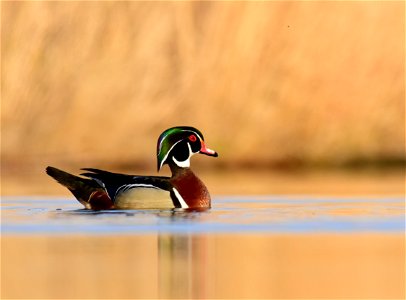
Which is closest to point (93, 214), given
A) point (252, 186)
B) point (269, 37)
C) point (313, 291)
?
A: point (313, 291)

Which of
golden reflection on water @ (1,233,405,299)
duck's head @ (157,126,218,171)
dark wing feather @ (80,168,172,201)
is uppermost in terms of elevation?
duck's head @ (157,126,218,171)

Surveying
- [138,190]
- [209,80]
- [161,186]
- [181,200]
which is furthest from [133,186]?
[209,80]

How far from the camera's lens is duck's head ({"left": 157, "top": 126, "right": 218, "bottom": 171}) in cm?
2264

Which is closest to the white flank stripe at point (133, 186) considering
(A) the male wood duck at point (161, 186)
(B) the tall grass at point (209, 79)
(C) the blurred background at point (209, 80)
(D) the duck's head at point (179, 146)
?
(A) the male wood duck at point (161, 186)

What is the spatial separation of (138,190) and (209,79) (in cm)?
4460

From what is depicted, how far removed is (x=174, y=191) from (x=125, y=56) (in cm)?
4609

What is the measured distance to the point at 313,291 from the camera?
13.4 meters

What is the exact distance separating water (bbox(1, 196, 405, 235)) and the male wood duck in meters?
0.17

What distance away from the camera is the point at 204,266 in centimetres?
1548

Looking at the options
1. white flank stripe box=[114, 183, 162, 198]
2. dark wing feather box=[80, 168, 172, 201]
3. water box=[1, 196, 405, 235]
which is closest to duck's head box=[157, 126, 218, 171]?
dark wing feather box=[80, 168, 172, 201]

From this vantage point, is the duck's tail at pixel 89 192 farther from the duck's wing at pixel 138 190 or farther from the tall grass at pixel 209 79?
the tall grass at pixel 209 79

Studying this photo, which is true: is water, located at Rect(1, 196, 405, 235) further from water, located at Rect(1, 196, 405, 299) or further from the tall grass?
the tall grass

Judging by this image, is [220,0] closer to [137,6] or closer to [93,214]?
[137,6]

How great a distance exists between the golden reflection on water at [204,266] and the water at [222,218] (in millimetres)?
864
